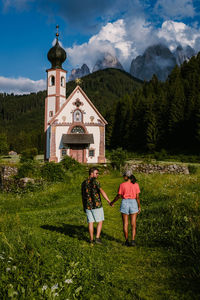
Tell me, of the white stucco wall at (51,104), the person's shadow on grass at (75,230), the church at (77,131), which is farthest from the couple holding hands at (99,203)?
the white stucco wall at (51,104)

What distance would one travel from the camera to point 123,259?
212 inches

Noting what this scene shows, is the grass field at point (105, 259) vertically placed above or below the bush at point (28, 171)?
below

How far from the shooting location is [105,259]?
5336 mm

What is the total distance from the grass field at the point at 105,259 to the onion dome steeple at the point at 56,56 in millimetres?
30016

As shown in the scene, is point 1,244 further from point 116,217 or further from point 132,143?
point 132,143

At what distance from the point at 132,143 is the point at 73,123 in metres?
29.8

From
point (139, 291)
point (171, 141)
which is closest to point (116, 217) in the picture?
point (139, 291)

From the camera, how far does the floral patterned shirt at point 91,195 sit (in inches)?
243

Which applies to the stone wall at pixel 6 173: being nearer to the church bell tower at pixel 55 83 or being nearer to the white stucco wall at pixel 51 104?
the church bell tower at pixel 55 83

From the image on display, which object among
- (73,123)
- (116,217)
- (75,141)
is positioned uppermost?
(73,123)

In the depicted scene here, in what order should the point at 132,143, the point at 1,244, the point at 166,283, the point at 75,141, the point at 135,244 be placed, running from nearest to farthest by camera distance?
the point at 166,283 < the point at 1,244 < the point at 135,244 < the point at 75,141 < the point at 132,143

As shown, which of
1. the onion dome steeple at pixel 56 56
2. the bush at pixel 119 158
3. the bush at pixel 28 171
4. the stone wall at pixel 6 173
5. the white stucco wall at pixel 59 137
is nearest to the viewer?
the bush at pixel 28 171

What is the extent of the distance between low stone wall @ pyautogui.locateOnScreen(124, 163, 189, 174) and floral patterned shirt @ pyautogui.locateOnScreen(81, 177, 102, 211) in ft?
57.8

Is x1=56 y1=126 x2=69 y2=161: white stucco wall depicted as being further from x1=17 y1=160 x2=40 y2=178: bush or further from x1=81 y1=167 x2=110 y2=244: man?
x1=81 y1=167 x2=110 y2=244: man
